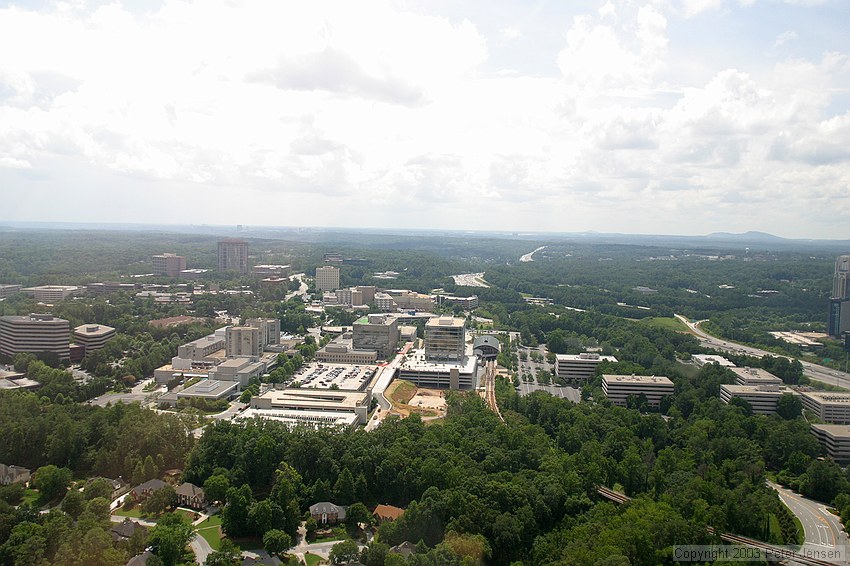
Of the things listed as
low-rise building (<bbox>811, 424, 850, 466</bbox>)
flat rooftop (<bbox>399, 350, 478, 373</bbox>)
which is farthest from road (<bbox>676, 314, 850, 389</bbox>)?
flat rooftop (<bbox>399, 350, 478, 373</bbox>)

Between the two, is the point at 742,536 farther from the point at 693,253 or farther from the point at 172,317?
the point at 693,253

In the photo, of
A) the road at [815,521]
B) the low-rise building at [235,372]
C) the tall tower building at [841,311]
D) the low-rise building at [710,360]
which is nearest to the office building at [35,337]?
the low-rise building at [235,372]

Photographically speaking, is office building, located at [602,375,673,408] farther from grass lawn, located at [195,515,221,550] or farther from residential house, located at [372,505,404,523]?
grass lawn, located at [195,515,221,550]

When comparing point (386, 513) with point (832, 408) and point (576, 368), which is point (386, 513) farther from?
point (832, 408)

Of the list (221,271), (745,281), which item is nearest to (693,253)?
(745,281)

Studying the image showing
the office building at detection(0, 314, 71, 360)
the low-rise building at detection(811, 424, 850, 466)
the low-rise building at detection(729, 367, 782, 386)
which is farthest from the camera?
the office building at detection(0, 314, 71, 360)
